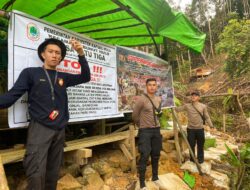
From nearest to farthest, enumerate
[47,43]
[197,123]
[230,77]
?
[47,43] < [197,123] < [230,77]

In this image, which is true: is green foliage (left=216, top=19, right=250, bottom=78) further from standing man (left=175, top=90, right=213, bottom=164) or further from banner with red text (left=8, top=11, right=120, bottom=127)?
banner with red text (left=8, top=11, right=120, bottom=127)

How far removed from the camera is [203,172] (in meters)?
5.87

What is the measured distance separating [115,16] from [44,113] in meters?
2.45

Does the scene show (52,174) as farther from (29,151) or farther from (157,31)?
(157,31)

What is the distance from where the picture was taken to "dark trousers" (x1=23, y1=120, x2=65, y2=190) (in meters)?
2.63

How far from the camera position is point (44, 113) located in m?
2.74

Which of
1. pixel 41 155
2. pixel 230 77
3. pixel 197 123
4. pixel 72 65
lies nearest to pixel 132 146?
pixel 197 123

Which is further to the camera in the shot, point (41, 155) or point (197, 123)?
point (197, 123)

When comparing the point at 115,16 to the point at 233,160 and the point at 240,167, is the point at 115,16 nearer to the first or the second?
the point at 233,160

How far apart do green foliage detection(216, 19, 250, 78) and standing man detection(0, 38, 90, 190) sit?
15.1 m

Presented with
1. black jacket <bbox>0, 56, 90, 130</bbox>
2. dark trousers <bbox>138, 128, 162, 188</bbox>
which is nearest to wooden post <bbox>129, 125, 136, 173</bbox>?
dark trousers <bbox>138, 128, 162, 188</bbox>

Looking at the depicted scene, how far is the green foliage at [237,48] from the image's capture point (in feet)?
51.6

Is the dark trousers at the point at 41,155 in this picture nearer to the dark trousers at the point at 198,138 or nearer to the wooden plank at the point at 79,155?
the wooden plank at the point at 79,155

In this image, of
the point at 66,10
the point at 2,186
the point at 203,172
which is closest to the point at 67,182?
the point at 2,186
